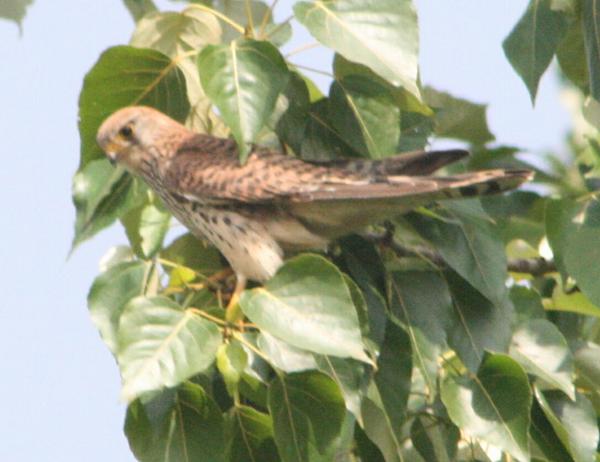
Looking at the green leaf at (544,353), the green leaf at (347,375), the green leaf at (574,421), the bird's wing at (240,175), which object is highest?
the bird's wing at (240,175)

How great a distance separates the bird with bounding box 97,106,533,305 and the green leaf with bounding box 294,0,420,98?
33 cm

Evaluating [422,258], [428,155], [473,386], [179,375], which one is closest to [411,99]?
[428,155]

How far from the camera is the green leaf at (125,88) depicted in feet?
12.9

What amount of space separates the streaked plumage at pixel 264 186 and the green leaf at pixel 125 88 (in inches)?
1.7

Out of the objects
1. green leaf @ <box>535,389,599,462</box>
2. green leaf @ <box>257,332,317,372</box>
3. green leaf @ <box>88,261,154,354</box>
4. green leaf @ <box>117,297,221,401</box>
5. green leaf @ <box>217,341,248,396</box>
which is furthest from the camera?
green leaf @ <box>535,389,599,462</box>

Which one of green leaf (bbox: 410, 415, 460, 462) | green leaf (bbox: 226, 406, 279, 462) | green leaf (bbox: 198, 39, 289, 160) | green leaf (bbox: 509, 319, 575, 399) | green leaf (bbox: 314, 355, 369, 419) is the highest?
green leaf (bbox: 198, 39, 289, 160)

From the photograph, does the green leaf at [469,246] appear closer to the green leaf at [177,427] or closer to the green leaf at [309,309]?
the green leaf at [309,309]

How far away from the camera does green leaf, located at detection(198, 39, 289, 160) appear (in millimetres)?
3645

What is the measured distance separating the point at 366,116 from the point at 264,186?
1.28 ft

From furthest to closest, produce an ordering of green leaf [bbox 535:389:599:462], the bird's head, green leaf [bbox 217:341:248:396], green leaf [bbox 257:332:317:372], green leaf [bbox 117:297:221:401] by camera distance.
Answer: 1. the bird's head
2. green leaf [bbox 535:389:599:462]
3. green leaf [bbox 257:332:317:372]
4. green leaf [bbox 217:341:248:396]
5. green leaf [bbox 117:297:221:401]

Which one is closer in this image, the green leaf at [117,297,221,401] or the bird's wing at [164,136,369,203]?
the green leaf at [117,297,221,401]

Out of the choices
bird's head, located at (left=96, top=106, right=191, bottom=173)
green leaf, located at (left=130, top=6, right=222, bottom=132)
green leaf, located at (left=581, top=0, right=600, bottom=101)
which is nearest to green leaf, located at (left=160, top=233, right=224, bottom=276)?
bird's head, located at (left=96, top=106, right=191, bottom=173)

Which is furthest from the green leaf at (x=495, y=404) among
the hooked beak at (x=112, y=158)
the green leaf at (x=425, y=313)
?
the hooked beak at (x=112, y=158)

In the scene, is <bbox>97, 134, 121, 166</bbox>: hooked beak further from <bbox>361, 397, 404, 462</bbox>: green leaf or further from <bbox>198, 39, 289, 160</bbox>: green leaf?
<bbox>361, 397, 404, 462</bbox>: green leaf
